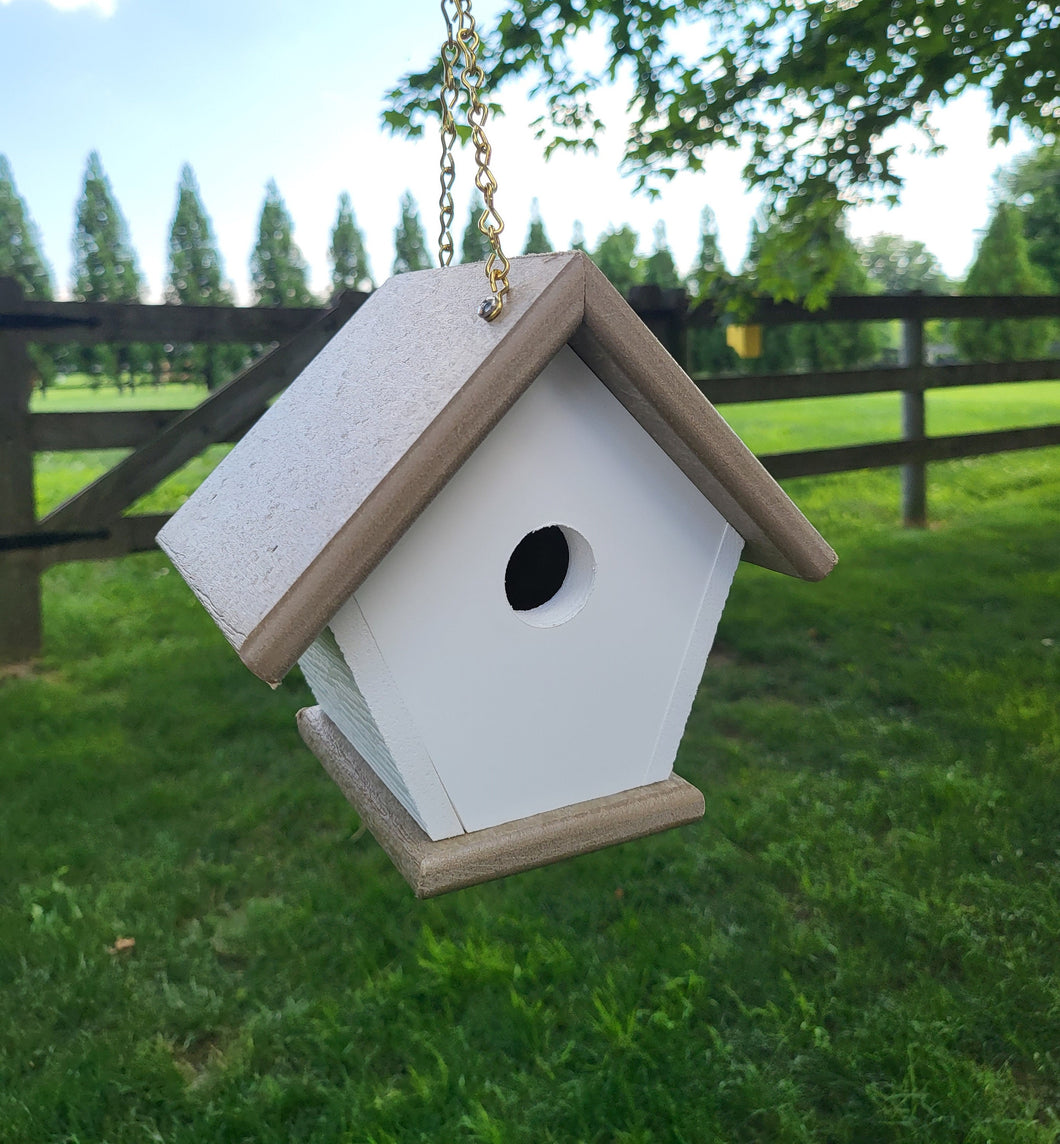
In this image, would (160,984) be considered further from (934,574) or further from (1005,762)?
(934,574)

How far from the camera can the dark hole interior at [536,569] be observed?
1.54 m

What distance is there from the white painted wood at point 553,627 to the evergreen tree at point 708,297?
11.2 feet

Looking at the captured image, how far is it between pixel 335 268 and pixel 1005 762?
2294 centimetres

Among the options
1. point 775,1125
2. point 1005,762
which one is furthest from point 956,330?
point 775,1125

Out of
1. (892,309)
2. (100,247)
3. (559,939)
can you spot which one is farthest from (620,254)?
(559,939)

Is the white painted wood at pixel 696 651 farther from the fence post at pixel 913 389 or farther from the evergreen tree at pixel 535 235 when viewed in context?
the evergreen tree at pixel 535 235

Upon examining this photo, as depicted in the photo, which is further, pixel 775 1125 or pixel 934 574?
pixel 934 574

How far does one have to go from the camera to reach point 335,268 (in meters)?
23.8

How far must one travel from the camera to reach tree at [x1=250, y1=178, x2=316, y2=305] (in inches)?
902

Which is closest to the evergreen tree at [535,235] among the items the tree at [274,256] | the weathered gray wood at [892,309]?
the tree at [274,256]

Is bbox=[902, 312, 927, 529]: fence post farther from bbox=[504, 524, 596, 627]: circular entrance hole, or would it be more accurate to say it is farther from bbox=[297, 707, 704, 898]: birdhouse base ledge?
bbox=[297, 707, 704, 898]: birdhouse base ledge

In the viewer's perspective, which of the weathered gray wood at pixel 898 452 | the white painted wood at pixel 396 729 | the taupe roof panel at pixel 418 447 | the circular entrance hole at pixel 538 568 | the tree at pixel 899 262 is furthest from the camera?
the tree at pixel 899 262

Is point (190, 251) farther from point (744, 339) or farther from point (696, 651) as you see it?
point (696, 651)

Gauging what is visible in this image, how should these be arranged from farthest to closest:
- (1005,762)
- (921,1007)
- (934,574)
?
(934,574), (1005,762), (921,1007)
